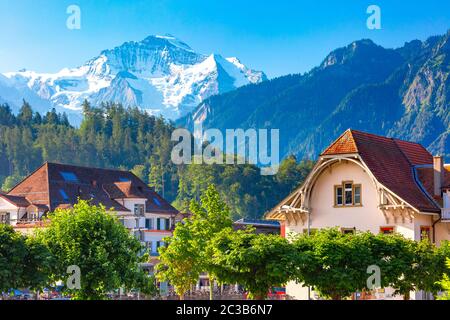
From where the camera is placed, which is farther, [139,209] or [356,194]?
[139,209]

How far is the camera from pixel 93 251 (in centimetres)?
4834

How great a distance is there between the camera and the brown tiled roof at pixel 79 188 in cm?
10769

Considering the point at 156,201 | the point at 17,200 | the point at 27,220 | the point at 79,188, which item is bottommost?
the point at 27,220

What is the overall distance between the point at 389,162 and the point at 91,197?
59.5 meters

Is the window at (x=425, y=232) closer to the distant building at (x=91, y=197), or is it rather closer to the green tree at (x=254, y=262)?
the green tree at (x=254, y=262)

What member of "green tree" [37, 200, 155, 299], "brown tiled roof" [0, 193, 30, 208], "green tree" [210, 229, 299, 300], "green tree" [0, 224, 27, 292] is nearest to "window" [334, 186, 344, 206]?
"green tree" [210, 229, 299, 300]

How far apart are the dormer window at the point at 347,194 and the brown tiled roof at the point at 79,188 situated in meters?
A: 53.2

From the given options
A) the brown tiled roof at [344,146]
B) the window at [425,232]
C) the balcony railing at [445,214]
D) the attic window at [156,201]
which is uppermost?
the attic window at [156,201]

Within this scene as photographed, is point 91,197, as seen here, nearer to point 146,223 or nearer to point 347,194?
point 146,223

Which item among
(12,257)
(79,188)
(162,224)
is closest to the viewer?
(12,257)

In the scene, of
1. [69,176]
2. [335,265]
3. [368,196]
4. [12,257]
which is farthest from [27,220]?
[335,265]

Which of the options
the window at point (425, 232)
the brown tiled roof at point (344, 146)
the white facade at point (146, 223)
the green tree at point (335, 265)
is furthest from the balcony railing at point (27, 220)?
the green tree at point (335, 265)

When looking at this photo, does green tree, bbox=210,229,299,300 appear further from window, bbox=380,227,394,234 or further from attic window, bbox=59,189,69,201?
attic window, bbox=59,189,69,201
